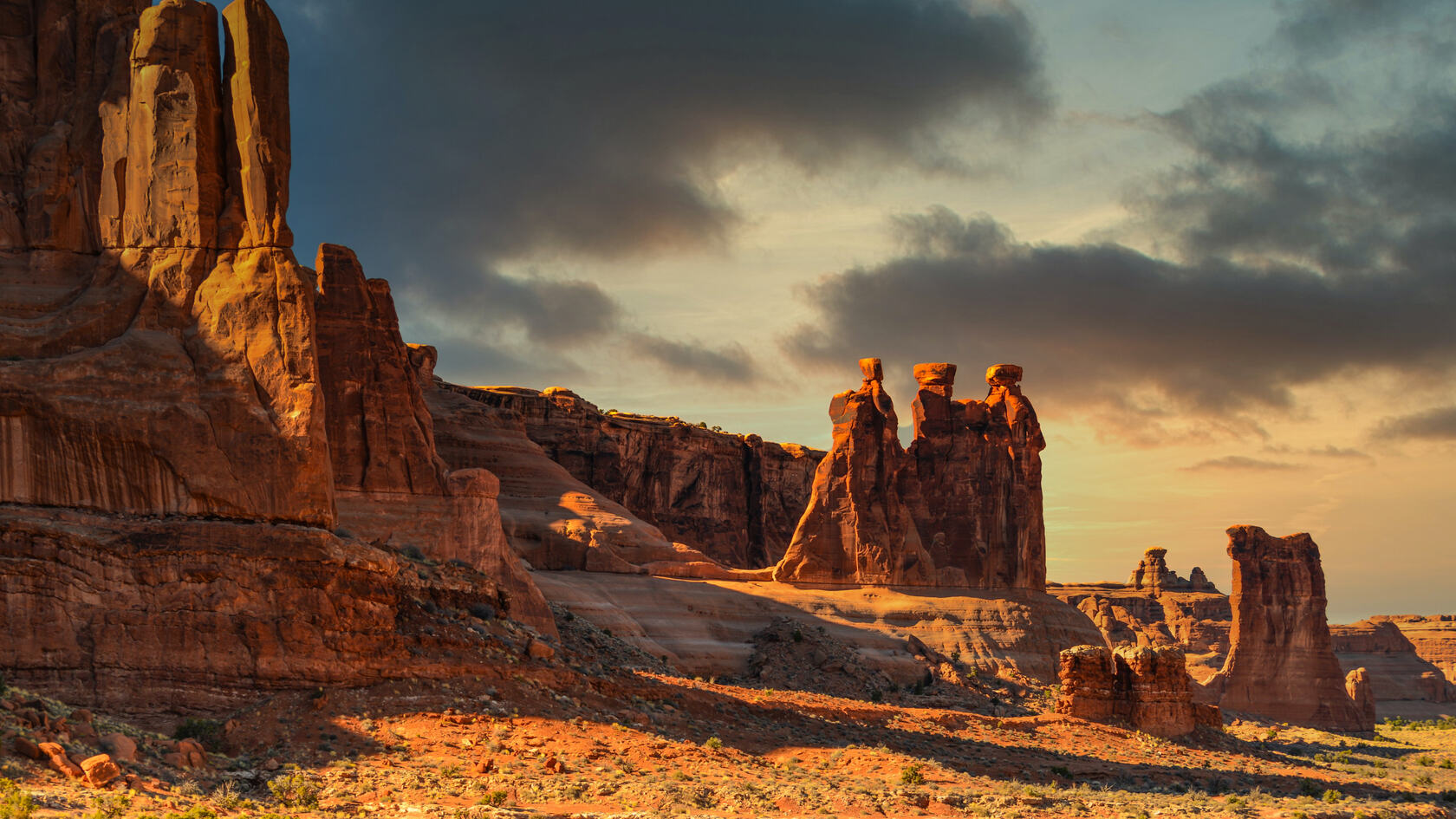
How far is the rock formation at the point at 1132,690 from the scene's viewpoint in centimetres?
4934

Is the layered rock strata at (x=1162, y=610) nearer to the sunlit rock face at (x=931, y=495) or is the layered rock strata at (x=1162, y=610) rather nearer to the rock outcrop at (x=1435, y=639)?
the rock outcrop at (x=1435, y=639)

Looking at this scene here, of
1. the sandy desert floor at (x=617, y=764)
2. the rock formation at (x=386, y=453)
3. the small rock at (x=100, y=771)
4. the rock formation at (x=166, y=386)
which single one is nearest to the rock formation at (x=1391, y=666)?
the sandy desert floor at (x=617, y=764)

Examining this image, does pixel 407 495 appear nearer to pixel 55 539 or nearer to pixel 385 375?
pixel 385 375

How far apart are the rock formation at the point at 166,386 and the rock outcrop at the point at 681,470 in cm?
5103

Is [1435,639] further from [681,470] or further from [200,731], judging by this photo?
[200,731]

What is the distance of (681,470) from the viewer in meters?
96.0

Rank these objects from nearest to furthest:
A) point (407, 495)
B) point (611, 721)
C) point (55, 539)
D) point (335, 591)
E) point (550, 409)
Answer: point (55, 539) → point (335, 591) → point (611, 721) → point (407, 495) → point (550, 409)

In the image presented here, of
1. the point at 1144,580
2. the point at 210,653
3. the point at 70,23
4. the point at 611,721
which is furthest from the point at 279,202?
the point at 1144,580

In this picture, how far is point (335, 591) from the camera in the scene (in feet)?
88.5

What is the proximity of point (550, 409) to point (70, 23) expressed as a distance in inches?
2329

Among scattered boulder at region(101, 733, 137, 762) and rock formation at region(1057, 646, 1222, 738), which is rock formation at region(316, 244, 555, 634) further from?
scattered boulder at region(101, 733, 137, 762)

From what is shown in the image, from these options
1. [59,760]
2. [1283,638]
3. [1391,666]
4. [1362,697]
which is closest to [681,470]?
[1283,638]

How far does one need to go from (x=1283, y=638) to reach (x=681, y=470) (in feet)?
125

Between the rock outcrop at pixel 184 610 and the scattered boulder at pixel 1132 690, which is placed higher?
the rock outcrop at pixel 184 610
